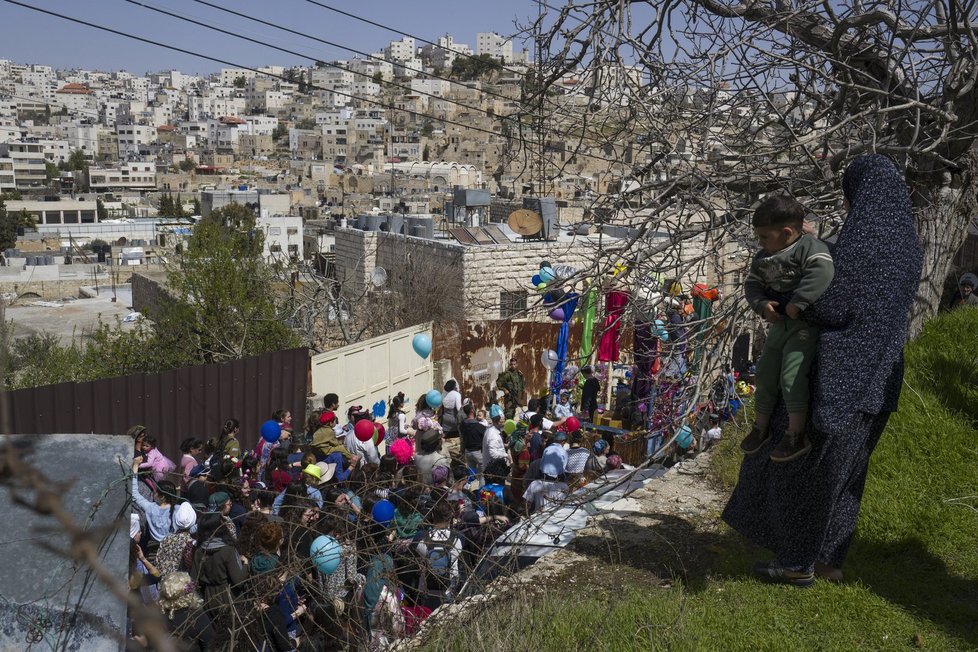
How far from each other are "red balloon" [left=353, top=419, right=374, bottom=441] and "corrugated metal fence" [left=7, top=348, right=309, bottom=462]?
2486 mm

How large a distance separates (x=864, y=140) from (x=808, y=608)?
3.68 metres

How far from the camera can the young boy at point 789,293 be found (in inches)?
146

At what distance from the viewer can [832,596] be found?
160 inches

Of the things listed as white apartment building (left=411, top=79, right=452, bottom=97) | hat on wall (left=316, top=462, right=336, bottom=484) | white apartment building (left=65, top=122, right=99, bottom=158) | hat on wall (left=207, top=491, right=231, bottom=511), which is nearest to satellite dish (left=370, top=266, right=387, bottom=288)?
hat on wall (left=316, top=462, right=336, bottom=484)

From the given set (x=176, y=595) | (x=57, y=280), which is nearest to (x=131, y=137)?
(x=57, y=280)

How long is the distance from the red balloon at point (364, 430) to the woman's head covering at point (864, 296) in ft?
19.4

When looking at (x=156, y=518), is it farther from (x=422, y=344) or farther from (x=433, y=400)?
(x=422, y=344)

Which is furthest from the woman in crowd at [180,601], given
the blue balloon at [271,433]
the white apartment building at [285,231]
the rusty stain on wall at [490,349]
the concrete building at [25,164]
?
the concrete building at [25,164]

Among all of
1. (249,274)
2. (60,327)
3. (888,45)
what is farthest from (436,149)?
(888,45)

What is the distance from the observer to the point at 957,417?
231 inches

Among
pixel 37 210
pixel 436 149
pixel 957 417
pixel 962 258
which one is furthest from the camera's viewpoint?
pixel 436 149

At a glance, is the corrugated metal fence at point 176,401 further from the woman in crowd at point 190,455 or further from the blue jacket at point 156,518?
the blue jacket at point 156,518

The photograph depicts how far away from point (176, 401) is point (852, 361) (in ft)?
27.4

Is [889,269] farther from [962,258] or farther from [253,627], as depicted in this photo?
[962,258]
